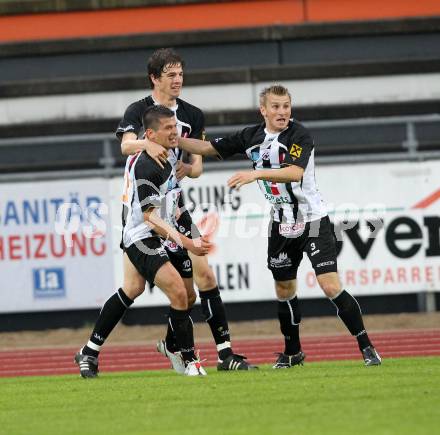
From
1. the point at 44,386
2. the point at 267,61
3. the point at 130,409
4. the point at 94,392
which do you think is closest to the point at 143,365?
the point at 44,386

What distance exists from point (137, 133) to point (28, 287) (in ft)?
17.0

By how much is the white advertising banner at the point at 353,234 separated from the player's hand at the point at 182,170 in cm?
449

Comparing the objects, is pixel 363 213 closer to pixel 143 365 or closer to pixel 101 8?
pixel 143 365

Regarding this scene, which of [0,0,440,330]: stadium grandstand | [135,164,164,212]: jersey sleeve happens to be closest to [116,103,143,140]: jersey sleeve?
[135,164,164,212]: jersey sleeve

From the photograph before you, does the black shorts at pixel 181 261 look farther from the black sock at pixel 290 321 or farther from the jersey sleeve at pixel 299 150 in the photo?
the jersey sleeve at pixel 299 150

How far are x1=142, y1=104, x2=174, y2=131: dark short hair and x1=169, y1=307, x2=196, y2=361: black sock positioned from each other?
132 cm

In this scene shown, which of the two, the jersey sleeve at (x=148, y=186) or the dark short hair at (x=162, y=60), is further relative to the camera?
the dark short hair at (x=162, y=60)

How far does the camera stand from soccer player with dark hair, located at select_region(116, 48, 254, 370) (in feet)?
33.0

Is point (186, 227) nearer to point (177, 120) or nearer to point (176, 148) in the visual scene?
point (176, 148)

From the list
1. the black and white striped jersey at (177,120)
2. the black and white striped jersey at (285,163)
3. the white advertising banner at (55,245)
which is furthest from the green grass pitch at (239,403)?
the white advertising banner at (55,245)

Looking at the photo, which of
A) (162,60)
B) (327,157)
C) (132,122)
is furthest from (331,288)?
(327,157)

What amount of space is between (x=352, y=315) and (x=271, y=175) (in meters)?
1.23

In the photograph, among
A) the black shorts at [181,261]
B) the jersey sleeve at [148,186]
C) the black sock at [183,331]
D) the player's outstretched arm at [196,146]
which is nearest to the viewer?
the jersey sleeve at [148,186]

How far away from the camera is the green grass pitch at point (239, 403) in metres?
7.15
